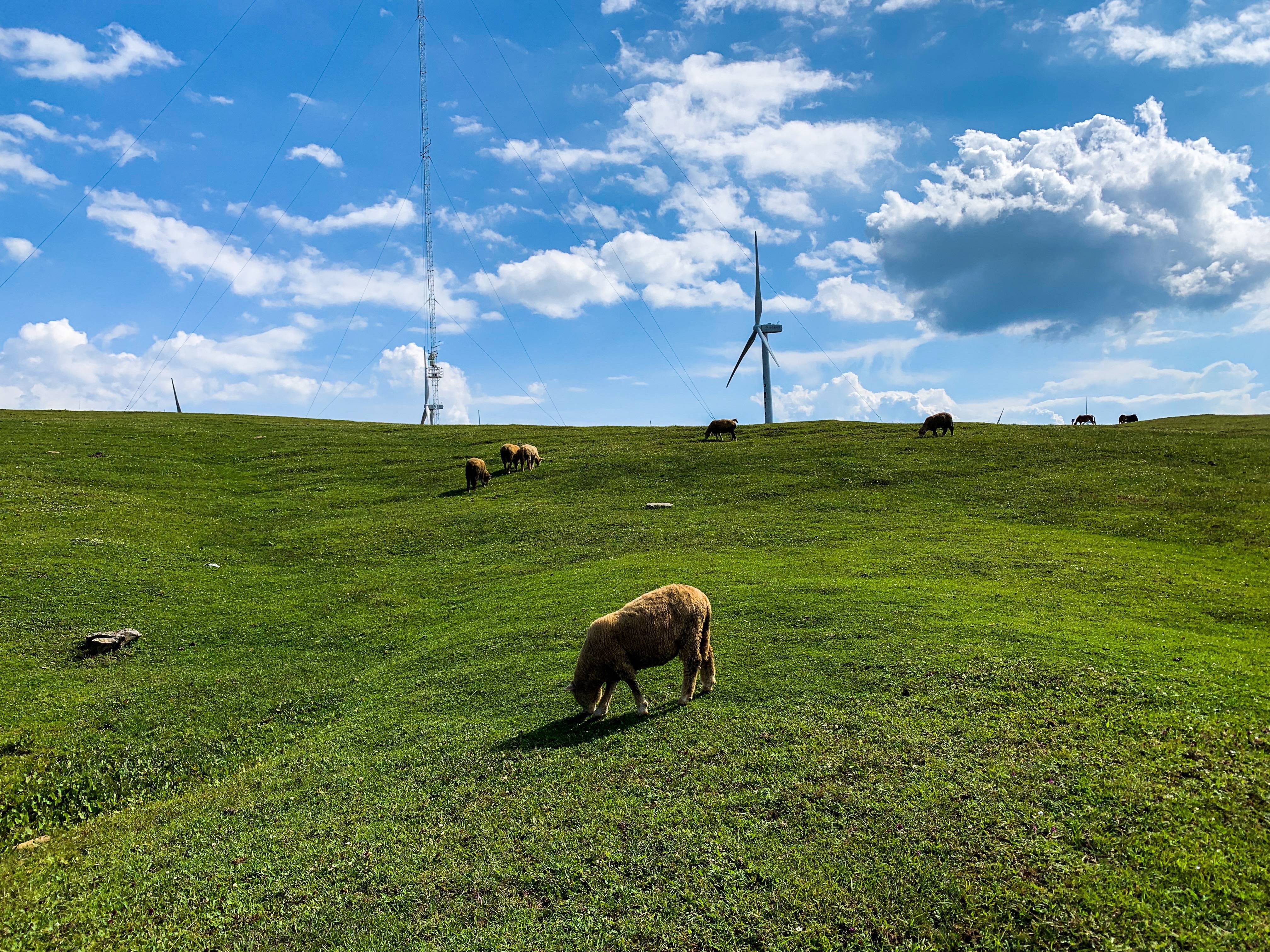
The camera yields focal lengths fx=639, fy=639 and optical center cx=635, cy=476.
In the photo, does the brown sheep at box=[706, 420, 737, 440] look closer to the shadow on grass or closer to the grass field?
the grass field

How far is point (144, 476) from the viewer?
3762 cm

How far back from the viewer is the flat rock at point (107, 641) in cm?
1764

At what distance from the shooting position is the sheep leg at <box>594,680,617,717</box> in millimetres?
12031

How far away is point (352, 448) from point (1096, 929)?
172 feet

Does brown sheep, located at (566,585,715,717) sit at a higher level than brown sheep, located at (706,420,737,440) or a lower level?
lower

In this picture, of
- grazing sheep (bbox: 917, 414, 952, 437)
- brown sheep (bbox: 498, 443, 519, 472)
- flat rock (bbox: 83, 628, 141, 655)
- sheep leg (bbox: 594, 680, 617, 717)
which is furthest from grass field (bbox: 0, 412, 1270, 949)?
grazing sheep (bbox: 917, 414, 952, 437)

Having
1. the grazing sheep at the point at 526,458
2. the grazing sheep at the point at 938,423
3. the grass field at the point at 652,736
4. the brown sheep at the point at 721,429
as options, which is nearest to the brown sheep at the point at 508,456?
the grazing sheep at the point at 526,458

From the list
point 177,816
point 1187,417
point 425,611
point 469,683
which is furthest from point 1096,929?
point 1187,417

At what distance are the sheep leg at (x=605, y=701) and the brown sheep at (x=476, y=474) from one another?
87.8ft

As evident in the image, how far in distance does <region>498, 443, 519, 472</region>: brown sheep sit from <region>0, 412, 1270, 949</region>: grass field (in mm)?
12740

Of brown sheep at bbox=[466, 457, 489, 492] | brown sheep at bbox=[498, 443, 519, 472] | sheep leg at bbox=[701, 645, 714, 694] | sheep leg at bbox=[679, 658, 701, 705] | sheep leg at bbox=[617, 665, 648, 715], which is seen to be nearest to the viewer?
sheep leg at bbox=[617, 665, 648, 715]

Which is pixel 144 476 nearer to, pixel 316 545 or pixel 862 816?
pixel 316 545

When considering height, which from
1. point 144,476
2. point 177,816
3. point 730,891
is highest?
point 144,476

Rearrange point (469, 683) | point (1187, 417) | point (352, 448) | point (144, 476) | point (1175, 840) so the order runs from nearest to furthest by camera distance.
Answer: point (1175, 840) < point (469, 683) < point (144, 476) < point (352, 448) < point (1187, 417)
